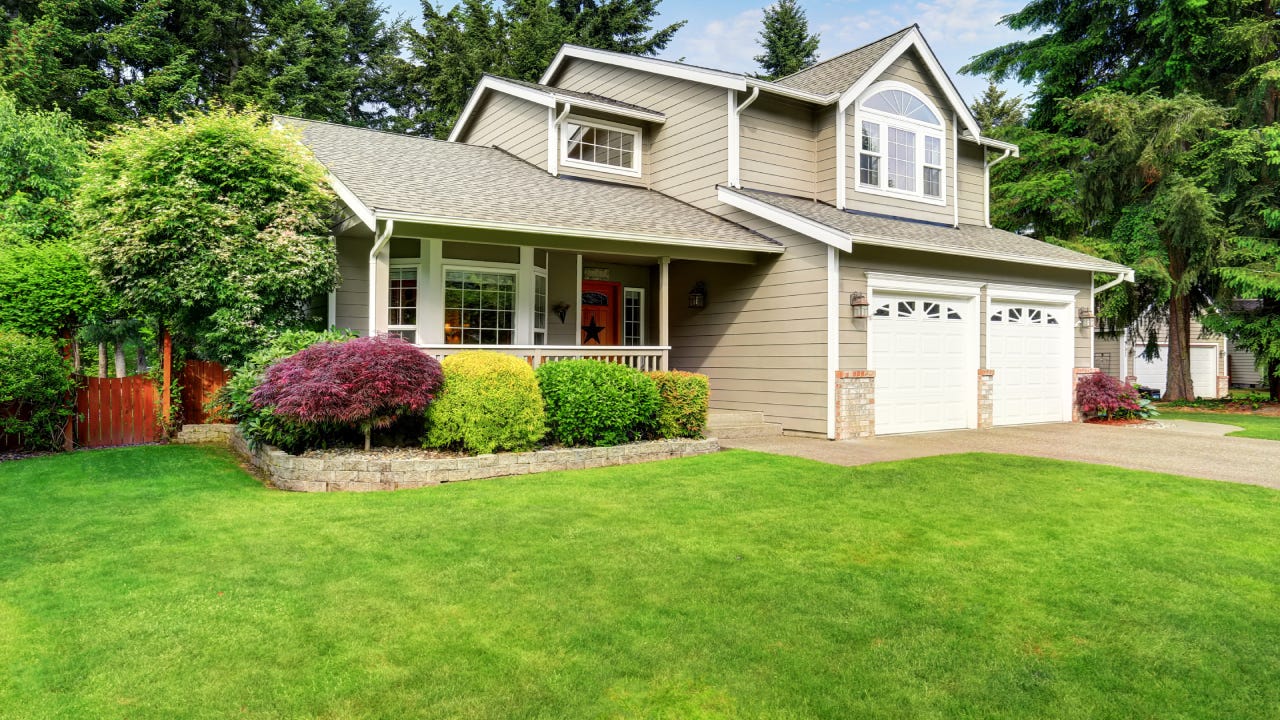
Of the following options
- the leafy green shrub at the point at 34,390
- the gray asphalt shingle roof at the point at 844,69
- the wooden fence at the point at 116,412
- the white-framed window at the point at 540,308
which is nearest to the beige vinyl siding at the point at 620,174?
the white-framed window at the point at 540,308

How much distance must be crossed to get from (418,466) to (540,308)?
5.24 metres

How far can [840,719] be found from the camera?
2682 mm

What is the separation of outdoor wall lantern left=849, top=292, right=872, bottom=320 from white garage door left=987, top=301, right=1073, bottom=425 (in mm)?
3339

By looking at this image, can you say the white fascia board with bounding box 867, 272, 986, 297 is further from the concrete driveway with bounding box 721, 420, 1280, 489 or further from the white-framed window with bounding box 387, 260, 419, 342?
the white-framed window with bounding box 387, 260, 419, 342

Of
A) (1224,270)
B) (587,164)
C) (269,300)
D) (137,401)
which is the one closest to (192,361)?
(137,401)

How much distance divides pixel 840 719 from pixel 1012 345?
12.0 meters

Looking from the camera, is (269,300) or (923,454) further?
(269,300)

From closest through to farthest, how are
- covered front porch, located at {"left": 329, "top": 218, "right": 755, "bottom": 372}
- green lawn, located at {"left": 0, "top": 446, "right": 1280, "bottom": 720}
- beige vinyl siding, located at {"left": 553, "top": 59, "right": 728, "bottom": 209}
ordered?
1. green lawn, located at {"left": 0, "top": 446, "right": 1280, "bottom": 720}
2. covered front porch, located at {"left": 329, "top": 218, "right": 755, "bottom": 372}
3. beige vinyl siding, located at {"left": 553, "top": 59, "right": 728, "bottom": 209}

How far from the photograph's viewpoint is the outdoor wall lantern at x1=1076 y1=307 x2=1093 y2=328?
45.3 ft

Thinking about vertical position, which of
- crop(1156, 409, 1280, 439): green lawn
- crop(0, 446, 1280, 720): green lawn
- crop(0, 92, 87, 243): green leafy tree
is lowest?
crop(0, 446, 1280, 720): green lawn

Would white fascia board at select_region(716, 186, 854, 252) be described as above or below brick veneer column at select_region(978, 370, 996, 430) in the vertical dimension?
above

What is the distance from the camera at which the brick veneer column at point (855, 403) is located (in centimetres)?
1034

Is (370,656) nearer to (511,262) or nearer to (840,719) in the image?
(840,719)

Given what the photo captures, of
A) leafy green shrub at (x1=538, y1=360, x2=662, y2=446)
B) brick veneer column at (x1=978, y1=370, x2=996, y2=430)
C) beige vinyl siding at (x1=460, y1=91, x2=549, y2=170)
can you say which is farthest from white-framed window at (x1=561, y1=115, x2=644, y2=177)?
brick veneer column at (x1=978, y1=370, x2=996, y2=430)
